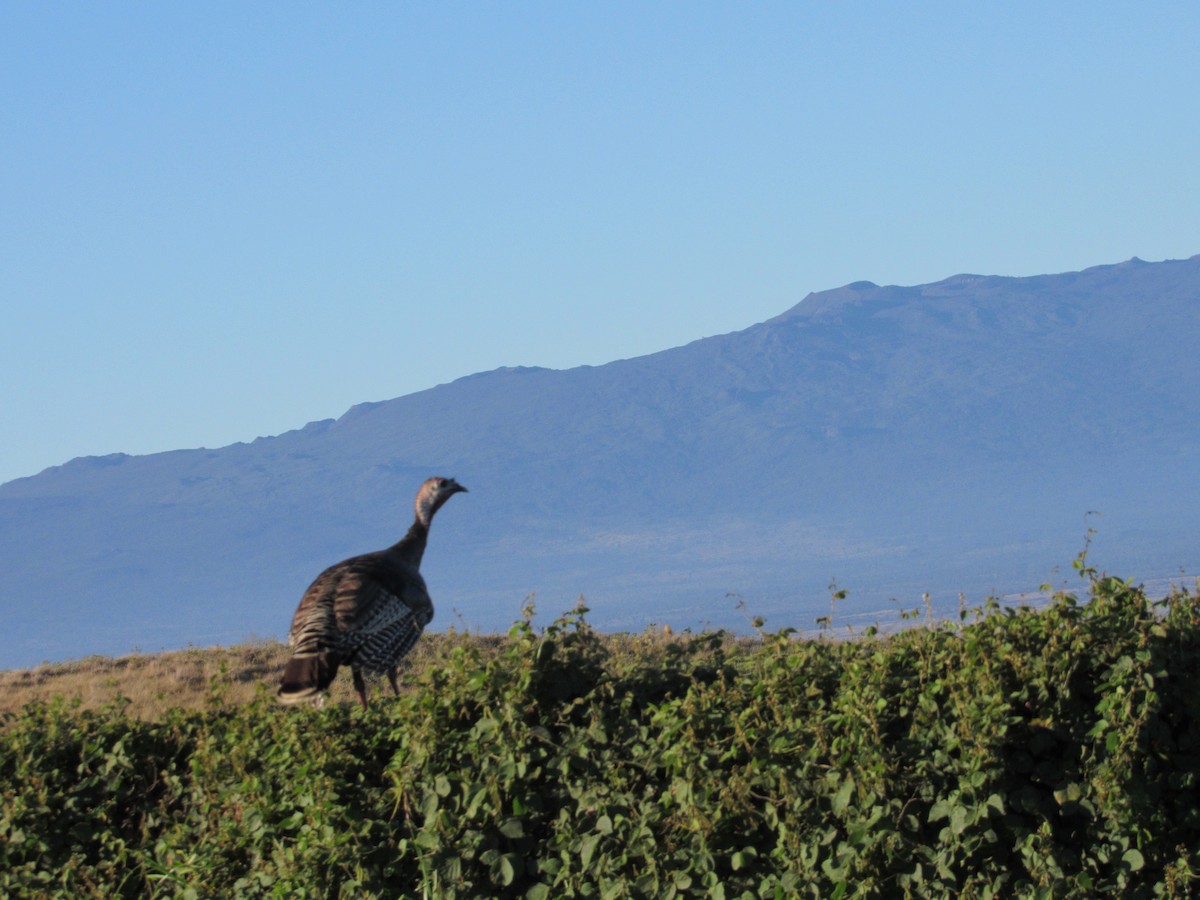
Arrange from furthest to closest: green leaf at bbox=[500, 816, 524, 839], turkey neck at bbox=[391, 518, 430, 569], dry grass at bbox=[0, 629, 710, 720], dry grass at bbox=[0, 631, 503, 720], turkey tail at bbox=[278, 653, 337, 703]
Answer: dry grass at bbox=[0, 631, 503, 720]
dry grass at bbox=[0, 629, 710, 720]
turkey neck at bbox=[391, 518, 430, 569]
turkey tail at bbox=[278, 653, 337, 703]
green leaf at bbox=[500, 816, 524, 839]

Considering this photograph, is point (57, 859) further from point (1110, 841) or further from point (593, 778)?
point (1110, 841)

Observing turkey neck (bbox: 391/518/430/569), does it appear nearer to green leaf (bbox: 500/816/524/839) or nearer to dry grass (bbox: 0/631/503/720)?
dry grass (bbox: 0/631/503/720)

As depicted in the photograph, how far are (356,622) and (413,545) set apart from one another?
2345 millimetres

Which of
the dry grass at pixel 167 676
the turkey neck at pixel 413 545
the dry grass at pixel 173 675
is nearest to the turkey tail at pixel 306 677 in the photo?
the turkey neck at pixel 413 545

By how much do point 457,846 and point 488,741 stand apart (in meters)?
0.50

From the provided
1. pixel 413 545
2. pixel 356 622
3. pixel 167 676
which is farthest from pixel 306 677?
pixel 167 676

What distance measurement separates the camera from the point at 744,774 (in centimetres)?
664

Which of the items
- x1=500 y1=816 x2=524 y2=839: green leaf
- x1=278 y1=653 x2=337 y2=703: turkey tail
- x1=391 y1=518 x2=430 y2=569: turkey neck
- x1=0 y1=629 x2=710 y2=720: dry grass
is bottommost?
x1=0 y1=629 x2=710 y2=720: dry grass

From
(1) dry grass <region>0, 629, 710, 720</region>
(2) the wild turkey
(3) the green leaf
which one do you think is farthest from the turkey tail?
(3) the green leaf

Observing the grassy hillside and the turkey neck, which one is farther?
the turkey neck

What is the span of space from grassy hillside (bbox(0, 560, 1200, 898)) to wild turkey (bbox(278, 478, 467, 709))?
3.05m

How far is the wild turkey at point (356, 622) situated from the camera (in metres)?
11.3

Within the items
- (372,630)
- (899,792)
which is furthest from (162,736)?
(899,792)

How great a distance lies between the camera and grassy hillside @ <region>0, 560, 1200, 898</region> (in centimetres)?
643
